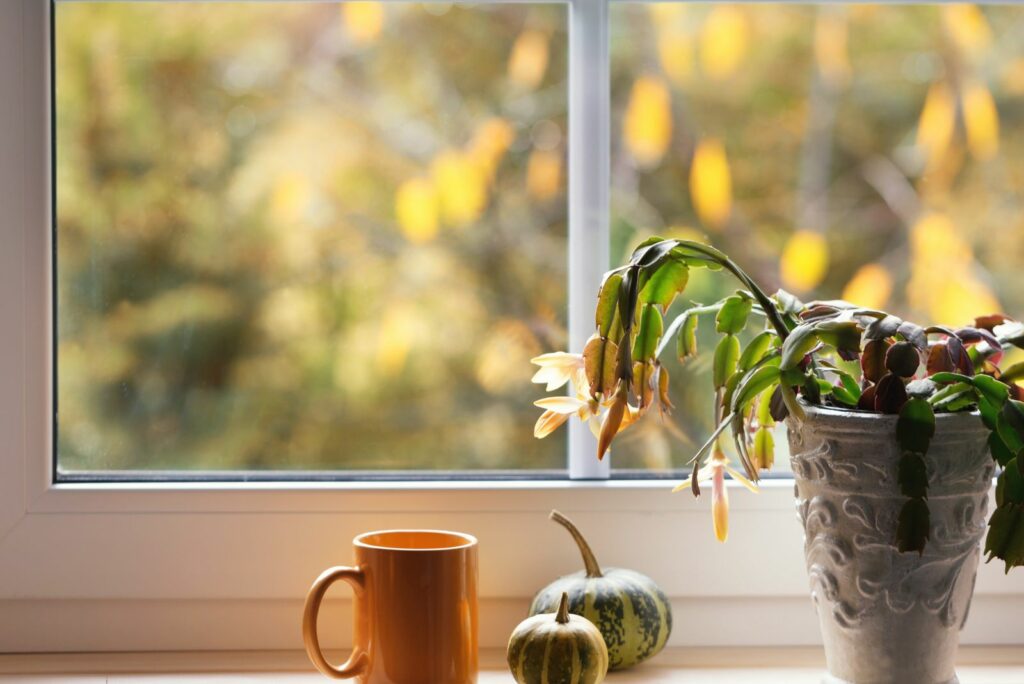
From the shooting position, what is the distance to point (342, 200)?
38.9 inches

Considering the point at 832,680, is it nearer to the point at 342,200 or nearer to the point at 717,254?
the point at 717,254

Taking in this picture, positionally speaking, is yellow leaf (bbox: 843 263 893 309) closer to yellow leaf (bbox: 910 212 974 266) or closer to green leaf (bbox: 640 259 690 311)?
yellow leaf (bbox: 910 212 974 266)

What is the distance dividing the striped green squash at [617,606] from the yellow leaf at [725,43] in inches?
19.2

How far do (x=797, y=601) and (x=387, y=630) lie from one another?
0.43 m

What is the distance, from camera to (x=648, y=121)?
100cm

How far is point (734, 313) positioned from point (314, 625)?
411 millimetres

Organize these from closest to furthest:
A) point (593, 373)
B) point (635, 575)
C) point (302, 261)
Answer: point (593, 373)
point (635, 575)
point (302, 261)

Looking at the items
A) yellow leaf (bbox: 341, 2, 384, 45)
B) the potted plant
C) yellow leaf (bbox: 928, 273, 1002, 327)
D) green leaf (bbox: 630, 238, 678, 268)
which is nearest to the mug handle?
the potted plant

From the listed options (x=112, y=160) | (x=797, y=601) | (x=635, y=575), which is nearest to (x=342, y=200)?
(x=112, y=160)

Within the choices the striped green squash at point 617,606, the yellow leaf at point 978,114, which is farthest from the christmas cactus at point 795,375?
the yellow leaf at point 978,114

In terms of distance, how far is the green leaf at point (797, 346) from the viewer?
69 cm

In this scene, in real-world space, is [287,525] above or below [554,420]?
below

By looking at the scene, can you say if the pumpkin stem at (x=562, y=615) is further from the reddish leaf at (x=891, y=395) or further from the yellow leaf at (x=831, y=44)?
the yellow leaf at (x=831, y=44)

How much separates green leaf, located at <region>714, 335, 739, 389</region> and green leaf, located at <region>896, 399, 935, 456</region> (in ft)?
0.53
